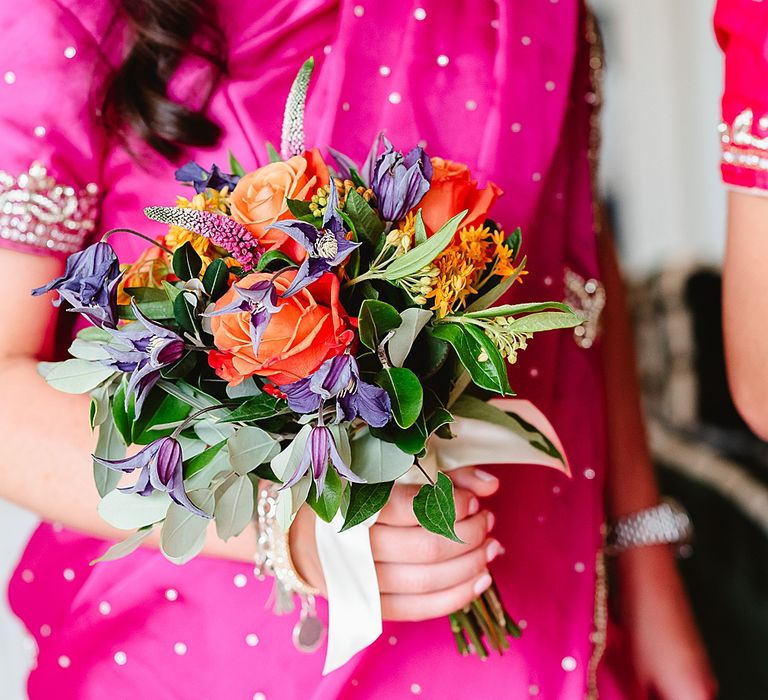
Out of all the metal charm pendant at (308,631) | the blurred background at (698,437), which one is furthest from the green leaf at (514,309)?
the blurred background at (698,437)

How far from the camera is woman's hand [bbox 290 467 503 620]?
65 centimetres

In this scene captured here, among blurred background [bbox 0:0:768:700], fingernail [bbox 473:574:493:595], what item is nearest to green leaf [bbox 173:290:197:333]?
fingernail [bbox 473:574:493:595]

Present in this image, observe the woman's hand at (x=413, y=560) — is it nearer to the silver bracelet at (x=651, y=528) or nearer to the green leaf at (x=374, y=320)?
the green leaf at (x=374, y=320)

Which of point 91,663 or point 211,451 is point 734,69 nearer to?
point 211,451

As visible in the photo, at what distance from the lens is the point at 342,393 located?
0.50 metres

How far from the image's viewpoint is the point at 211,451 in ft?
1.79

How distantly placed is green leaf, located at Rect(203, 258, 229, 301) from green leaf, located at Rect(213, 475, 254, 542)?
0.45 feet

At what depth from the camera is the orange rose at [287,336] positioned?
47 centimetres

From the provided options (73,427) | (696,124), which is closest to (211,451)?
(73,427)

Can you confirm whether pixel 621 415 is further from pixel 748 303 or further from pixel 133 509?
pixel 133 509

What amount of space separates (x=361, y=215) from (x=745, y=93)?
35 cm

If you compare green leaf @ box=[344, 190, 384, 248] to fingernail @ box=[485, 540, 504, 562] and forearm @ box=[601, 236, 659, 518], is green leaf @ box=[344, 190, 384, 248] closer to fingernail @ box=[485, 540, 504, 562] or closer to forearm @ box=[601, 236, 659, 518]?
fingernail @ box=[485, 540, 504, 562]

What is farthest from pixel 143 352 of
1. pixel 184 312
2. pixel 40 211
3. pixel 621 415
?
pixel 621 415

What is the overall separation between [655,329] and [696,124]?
1291 millimetres
